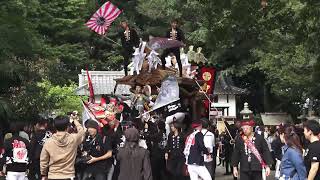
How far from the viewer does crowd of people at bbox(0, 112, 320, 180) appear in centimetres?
995

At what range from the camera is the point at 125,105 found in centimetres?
1917

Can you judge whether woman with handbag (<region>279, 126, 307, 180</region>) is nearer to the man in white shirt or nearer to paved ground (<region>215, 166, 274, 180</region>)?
the man in white shirt

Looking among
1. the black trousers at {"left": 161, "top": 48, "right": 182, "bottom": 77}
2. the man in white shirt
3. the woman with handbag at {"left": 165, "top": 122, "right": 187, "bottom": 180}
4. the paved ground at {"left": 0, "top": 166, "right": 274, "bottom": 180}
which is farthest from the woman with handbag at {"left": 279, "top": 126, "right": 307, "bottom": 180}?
the paved ground at {"left": 0, "top": 166, "right": 274, "bottom": 180}

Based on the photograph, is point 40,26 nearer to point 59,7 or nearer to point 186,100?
point 59,7

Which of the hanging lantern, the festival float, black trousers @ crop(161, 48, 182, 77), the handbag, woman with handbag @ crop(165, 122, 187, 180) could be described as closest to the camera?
the handbag

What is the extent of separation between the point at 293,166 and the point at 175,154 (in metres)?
6.18

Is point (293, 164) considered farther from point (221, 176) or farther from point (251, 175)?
point (221, 176)

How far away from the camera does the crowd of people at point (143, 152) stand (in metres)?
9.95

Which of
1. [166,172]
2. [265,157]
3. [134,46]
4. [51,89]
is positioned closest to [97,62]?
[51,89]

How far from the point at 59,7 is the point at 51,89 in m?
8.68

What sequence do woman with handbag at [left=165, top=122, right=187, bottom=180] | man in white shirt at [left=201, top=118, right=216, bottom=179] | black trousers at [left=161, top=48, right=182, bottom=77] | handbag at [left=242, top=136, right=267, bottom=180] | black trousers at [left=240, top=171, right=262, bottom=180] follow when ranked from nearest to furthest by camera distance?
handbag at [left=242, top=136, right=267, bottom=180] < black trousers at [left=240, top=171, right=262, bottom=180] < man in white shirt at [left=201, top=118, right=216, bottom=179] < woman with handbag at [left=165, top=122, right=187, bottom=180] < black trousers at [left=161, top=48, right=182, bottom=77]

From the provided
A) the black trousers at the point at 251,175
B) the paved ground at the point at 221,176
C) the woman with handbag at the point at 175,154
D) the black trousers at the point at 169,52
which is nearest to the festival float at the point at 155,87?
the black trousers at the point at 169,52

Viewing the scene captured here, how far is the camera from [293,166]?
1005cm

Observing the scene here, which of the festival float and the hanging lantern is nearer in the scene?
the hanging lantern
